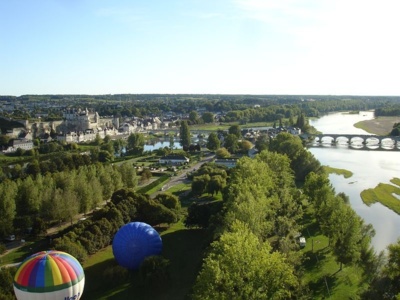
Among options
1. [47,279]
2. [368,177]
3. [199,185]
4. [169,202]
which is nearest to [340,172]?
[368,177]

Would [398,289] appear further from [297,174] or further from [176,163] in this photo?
[176,163]

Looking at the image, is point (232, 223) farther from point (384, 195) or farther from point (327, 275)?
point (384, 195)

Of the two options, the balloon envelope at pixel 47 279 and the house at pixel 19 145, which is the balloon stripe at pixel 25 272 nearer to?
the balloon envelope at pixel 47 279

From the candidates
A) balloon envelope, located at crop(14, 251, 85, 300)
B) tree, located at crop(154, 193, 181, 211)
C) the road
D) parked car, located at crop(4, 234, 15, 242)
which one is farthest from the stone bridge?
balloon envelope, located at crop(14, 251, 85, 300)

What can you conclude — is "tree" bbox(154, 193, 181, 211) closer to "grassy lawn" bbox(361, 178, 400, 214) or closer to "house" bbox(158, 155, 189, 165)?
"grassy lawn" bbox(361, 178, 400, 214)

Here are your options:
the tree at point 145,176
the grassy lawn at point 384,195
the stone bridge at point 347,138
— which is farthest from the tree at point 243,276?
the stone bridge at point 347,138
